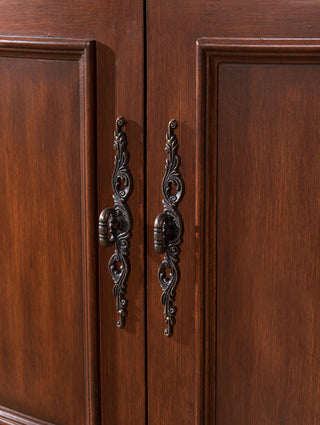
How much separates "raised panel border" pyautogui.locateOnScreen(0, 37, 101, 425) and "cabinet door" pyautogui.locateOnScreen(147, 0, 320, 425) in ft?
0.25

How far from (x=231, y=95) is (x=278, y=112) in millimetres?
54

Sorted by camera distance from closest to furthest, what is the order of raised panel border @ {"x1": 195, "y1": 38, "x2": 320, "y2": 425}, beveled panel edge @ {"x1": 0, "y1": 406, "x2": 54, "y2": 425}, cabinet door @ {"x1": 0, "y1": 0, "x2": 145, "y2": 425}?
raised panel border @ {"x1": 195, "y1": 38, "x2": 320, "y2": 425} → cabinet door @ {"x1": 0, "y1": 0, "x2": 145, "y2": 425} → beveled panel edge @ {"x1": 0, "y1": 406, "x2": 54, "y2": 425}

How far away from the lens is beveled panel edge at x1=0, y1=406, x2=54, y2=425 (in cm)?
94

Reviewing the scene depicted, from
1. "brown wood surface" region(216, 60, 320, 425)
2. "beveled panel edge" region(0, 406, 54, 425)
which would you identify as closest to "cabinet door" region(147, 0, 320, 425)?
"brown wood surface" region(216, 60, 320, 425)

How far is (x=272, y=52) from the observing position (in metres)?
0.67

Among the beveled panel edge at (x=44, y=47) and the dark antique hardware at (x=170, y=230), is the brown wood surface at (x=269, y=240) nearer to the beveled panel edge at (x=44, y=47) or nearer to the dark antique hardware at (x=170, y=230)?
the dark antique hardware at (x=170, y=230)

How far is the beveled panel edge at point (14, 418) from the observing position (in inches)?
36.9

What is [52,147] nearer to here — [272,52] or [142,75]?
[142,75]

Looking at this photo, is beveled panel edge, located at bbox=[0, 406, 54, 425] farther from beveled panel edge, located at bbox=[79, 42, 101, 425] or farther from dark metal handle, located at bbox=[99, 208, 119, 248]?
dark metal handle, located at bbox=[99, 208, 119, 248]

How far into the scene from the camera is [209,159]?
0.74 m

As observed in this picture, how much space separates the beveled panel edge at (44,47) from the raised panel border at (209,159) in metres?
0.16

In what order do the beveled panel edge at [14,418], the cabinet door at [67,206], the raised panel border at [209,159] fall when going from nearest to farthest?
1. the raised panel border at [209,159]
2. the cabinet door at [67,206]
3. the beveled panel edge at [14,418]

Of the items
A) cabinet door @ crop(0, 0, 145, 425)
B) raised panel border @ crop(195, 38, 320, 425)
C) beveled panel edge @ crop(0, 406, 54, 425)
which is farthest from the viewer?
beveled panel edge @ crop(0, 406, 54, 425)

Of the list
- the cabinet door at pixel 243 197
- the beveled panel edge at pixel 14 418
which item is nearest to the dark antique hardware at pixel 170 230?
the cabinet door at pixel 243 197
